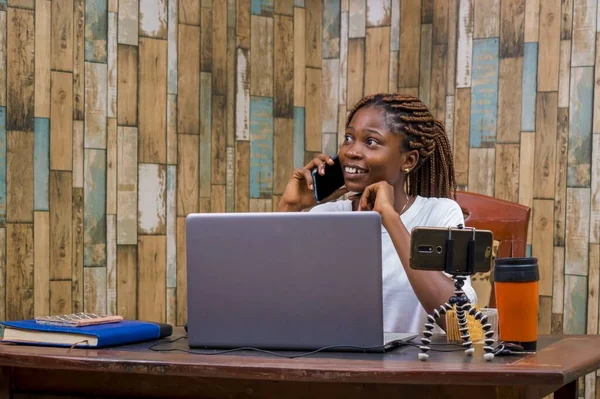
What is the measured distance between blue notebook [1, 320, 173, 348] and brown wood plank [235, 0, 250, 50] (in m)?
2.11

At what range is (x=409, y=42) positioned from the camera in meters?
3.62

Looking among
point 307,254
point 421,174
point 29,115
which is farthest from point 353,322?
point 29,115

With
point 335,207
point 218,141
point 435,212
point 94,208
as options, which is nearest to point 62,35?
point 94,208

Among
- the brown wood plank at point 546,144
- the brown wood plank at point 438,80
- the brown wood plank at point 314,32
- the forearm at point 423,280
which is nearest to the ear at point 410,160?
the forearm at point 423,280

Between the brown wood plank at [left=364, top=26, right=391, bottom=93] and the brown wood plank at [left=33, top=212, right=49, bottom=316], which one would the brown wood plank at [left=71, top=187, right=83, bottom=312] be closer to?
the brown wood plank at [left=33, top=212, right=49, bottom=316]

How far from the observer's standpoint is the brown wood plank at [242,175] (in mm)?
3561

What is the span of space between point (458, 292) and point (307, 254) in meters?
0.30

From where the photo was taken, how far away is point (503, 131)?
3385 mm

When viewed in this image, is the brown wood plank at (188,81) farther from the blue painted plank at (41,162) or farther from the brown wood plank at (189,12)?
the blue painted plank at (41,162)

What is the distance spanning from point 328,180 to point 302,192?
96 millimetres

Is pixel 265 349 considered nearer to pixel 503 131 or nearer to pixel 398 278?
pixel 398 278

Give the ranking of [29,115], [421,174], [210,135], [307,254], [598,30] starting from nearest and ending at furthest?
[307,254] → [421,174] → [29,115] → [598,30] → [210,135]

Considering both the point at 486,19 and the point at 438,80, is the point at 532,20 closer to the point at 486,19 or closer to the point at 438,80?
the point at 486,19

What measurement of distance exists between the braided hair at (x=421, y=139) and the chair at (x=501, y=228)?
0.36ft
